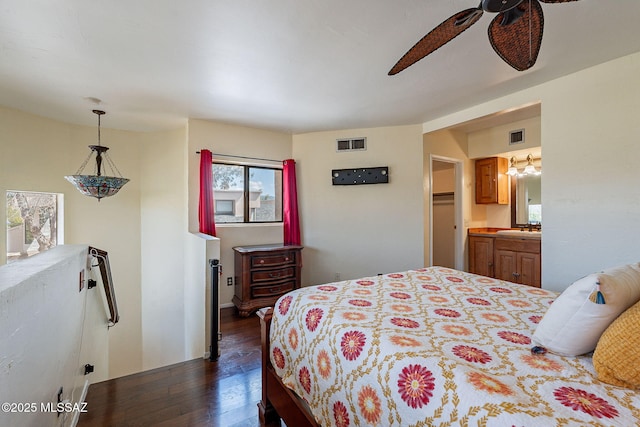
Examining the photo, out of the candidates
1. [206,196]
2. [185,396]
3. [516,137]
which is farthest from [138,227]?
[516,137]

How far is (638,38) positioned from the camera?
2.06 metres

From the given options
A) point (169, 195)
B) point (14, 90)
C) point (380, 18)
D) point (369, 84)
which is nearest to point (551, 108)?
point (369, 84)

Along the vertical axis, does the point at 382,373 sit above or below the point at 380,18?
below

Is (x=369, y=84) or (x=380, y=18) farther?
(x=369, y=84)

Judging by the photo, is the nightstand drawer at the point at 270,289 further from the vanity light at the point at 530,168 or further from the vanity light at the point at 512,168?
the vanity light at the point at 530,168

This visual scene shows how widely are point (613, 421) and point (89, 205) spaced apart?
5.26 m

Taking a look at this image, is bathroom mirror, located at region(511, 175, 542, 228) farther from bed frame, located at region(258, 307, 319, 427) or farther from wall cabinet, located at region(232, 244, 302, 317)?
bed frame, located at region(258, 307, 319, 427)

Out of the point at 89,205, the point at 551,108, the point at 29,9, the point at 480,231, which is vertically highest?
the point at 29,9

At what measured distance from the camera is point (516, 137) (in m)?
3.92

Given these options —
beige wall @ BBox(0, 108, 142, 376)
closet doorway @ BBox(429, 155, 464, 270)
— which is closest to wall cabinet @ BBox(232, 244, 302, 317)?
beige wall @ BBox(0, 108, 142, 376)

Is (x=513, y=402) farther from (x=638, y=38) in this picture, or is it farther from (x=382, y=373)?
(x=638, y=38)

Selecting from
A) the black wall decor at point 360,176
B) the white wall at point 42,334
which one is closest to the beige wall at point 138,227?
the white wall at point 42,334

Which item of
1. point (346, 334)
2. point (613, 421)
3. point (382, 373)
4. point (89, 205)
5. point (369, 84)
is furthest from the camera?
point (89, 205)

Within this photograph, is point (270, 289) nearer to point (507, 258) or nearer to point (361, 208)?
point (361, 208)
